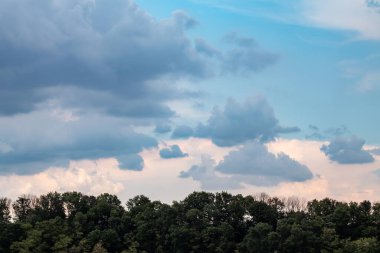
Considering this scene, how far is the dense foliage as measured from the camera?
148m

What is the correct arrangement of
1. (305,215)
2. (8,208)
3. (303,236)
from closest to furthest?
(303,236) → (305,215) → (8,208)

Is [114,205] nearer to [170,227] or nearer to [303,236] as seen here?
[170,227]

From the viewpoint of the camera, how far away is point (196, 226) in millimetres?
163375

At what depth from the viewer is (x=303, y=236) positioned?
14500cm

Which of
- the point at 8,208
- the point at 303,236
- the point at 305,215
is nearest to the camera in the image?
the point at 303,236

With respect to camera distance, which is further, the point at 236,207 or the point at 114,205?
the point at 114,205

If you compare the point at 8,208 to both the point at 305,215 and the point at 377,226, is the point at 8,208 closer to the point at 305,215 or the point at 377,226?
the point at 305,215

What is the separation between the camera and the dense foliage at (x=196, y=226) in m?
148

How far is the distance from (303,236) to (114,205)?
59.8 metres

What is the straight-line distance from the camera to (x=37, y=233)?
541ft

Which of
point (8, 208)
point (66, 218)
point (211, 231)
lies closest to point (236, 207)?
point (211, 231)

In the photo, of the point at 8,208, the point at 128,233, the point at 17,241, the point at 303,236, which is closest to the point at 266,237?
the point at 303,236

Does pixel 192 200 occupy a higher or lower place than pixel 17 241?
higher

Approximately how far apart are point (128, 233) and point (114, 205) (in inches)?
627
